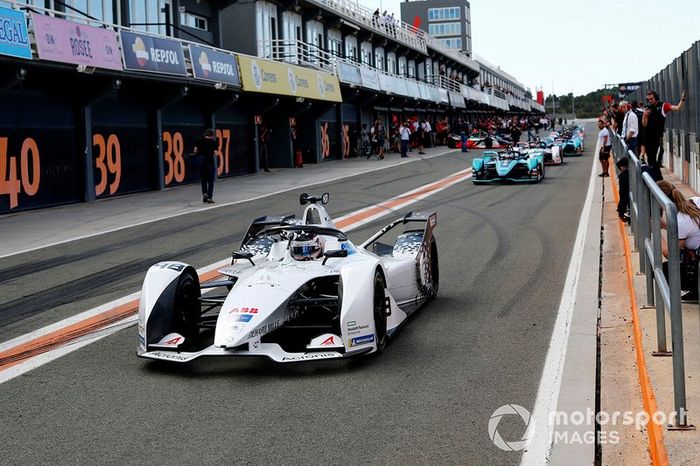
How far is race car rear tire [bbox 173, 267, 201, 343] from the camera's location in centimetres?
707

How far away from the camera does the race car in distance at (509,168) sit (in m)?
24.3

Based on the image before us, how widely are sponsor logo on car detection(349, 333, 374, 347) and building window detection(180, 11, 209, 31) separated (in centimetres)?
2759

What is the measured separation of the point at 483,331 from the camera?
772 centimetres

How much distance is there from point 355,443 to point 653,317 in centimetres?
331

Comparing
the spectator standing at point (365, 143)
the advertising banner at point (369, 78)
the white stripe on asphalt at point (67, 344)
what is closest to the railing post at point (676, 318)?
the white stripe on asphalt at point (67, 344)

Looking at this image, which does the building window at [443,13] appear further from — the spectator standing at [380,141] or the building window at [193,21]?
the building window at [193,21]

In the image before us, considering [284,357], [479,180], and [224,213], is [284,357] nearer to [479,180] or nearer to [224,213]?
[224,213]

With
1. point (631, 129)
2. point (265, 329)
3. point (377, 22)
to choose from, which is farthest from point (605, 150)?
point (377, 22)

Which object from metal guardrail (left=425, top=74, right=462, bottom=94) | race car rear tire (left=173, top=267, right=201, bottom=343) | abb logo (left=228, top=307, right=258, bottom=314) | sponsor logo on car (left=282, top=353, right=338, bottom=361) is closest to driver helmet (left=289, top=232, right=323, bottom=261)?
race car rear tire (left=173, top=267, right=201, bottom=343)

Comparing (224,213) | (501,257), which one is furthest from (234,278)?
(224,213)

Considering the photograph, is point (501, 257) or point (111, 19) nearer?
point (501, 257)

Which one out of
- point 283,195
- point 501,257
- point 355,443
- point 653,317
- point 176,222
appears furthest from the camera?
point 283,195

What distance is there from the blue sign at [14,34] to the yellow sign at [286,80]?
11930 mm

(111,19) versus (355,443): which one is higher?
(111,19)
